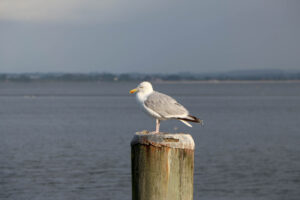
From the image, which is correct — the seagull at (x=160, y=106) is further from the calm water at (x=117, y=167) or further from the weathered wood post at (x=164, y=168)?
the calm water at (x=117, y=167)

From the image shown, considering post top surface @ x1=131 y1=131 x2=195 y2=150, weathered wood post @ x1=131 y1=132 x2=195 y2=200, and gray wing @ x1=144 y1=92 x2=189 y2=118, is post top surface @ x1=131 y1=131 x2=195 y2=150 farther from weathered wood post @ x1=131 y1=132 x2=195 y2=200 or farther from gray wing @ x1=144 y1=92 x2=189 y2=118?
gray wing @ x1=144 y1=92 x2=189 y2=118

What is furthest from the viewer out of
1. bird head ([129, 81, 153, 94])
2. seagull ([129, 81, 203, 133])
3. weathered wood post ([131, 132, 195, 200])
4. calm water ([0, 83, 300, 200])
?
calm water ([0, 83, 300, 200])

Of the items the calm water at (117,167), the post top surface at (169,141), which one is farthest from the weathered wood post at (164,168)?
the calm water at (117,167)

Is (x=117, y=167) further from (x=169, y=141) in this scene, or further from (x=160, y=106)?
(x=169, y=141)

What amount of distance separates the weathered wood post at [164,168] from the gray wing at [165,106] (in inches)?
81.0

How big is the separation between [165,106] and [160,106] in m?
0.06

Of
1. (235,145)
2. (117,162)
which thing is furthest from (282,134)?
(117,162)

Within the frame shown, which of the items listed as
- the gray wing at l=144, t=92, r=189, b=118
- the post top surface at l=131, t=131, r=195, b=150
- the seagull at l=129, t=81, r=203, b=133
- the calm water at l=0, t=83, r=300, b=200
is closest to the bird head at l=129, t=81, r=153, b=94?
the seagull at l=129, t=81, r=203, b=133

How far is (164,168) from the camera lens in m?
4.11

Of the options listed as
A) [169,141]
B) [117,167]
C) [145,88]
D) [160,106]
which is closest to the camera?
[169,141]

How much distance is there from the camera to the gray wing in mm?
6312

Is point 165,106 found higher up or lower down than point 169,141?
higher up

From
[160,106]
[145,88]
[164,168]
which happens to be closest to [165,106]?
[160,106]

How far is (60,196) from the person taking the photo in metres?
22.2
